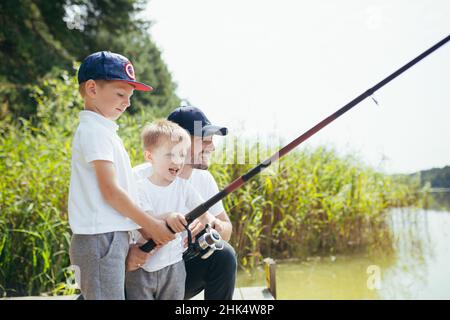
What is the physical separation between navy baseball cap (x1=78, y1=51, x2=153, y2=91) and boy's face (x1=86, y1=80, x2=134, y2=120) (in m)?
0.02

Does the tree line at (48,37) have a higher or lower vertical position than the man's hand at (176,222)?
higher

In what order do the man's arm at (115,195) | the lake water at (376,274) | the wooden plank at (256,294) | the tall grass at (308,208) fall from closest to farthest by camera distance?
the man's arm at (115,195) → the wooden plank at (256,294) → the lake water at (376,274) → the tall grass at (308,208)

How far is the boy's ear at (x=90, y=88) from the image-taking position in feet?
4.49

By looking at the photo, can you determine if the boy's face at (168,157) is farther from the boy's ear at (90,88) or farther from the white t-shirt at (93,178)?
the boy's ear at (90,88)

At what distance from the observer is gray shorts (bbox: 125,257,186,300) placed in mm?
1423

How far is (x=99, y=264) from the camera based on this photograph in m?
1.26

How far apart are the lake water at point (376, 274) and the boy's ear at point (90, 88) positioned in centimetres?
246

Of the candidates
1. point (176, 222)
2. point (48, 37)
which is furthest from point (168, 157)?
point (48, 37)

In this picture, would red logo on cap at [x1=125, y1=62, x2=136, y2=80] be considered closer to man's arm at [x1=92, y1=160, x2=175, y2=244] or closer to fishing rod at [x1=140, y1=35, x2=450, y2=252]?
man's arm at [x1=92, y1=160, x2=175, y2=244]

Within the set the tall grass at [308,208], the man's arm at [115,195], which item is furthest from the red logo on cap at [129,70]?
the tall grass at [308,208]

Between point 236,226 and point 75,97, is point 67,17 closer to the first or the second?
point 75,97

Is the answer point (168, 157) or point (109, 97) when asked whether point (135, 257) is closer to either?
point (168, 157)

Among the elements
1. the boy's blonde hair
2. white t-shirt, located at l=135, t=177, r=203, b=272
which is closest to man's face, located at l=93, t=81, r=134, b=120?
the boy's blonde hair
